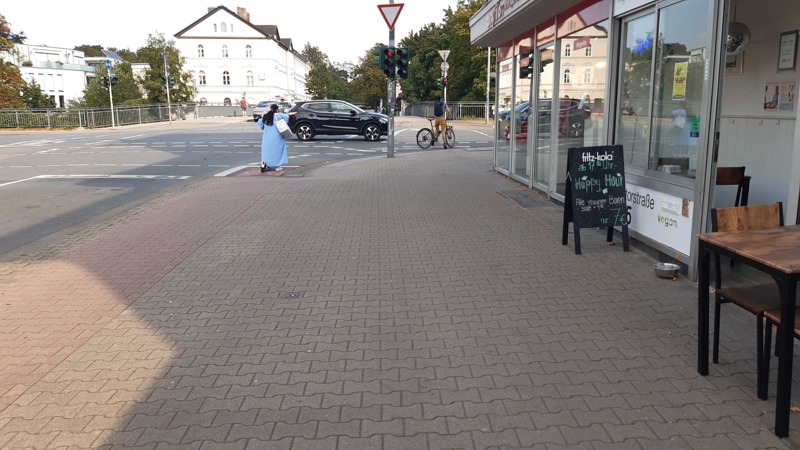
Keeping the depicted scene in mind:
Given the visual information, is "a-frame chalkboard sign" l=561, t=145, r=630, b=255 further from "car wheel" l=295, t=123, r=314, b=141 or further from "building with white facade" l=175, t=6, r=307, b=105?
"building with white facade" l=175, t=6, r=307, b=105

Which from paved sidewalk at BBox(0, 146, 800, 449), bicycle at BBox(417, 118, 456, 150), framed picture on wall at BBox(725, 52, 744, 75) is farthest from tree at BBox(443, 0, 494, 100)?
paved sidewalk at BBox(0, 146, 800, 449)

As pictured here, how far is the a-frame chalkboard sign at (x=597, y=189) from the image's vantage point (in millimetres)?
6922

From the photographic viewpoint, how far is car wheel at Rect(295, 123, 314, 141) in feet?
88.3

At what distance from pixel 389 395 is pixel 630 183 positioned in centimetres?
474

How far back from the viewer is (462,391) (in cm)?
379

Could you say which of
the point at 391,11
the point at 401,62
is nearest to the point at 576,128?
the point at 391,11

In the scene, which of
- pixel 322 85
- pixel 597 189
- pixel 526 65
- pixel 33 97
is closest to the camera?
pixel 597 189

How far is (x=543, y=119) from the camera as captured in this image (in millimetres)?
10953

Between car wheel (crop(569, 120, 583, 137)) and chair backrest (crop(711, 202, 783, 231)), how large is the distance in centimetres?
539

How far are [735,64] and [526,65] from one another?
4783mm

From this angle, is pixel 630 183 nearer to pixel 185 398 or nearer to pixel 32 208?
pixel 185 398

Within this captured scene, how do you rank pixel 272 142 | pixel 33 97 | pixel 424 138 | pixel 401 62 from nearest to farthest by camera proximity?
pixel 272 142, pixel 401 62, pixel 424 138, pixel 33 97

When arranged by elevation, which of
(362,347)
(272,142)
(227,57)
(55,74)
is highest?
(227,57)

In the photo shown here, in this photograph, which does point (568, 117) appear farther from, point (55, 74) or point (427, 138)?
point (55, 74)
